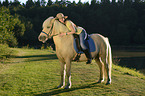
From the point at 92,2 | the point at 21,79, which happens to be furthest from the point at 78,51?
the point at 92,2

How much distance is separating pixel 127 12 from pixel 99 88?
272 ft

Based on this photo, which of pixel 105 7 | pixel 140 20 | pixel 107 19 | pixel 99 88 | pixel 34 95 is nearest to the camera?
pixel 34 95

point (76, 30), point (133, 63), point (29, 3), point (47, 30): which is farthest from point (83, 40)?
point (29, 3)

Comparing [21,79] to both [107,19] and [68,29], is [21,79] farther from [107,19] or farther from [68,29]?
[107,19]

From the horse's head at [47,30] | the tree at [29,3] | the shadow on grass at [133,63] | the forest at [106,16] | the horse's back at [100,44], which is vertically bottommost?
the shadow on grass at [133,63]

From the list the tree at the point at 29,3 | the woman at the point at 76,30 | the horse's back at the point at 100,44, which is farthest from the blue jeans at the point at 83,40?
the tree at the point at 29,3

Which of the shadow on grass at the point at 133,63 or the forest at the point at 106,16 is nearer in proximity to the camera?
the shadow on grass at the point at 133,63

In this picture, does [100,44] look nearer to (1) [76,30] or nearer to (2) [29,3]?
(1) [76,30]

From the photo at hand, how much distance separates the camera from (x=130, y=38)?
71.7 meters

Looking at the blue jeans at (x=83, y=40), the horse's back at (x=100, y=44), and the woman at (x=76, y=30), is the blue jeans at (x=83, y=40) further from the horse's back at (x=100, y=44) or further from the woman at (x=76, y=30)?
the horse's back at (x=100, y=44)

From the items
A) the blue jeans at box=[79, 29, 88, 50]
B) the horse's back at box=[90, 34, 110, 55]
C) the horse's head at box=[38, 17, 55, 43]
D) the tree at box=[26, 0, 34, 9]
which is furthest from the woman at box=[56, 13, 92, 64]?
the tree at box=[26, 0, 34, 9]

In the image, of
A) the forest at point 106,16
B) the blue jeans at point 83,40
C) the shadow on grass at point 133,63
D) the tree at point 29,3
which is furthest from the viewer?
the tree at point 29,3

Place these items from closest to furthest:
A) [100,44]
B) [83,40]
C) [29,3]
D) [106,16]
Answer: [83,40] < [100,44] < [106,16] < [29,3]

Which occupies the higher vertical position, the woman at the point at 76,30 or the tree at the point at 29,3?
the tree at the point at 29,3
